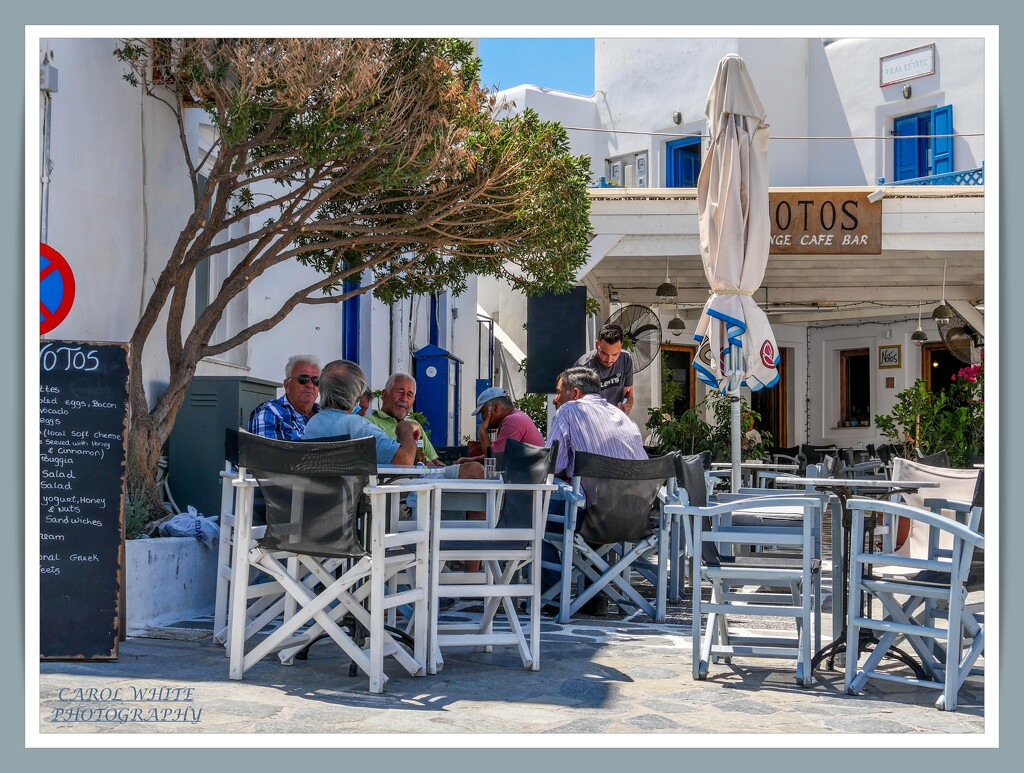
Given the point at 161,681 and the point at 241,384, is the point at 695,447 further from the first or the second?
the point at 161,681

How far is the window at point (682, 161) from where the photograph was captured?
1877cm

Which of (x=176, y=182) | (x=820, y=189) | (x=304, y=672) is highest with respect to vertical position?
(x=820, y=189)

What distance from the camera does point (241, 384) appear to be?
6.82 m

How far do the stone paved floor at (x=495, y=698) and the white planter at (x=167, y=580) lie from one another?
16.9 inches

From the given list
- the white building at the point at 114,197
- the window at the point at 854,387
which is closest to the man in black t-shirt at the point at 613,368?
the white building at the point at 114,197

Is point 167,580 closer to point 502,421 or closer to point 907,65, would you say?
point 502,421

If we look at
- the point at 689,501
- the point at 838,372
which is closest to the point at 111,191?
the point at 689,501

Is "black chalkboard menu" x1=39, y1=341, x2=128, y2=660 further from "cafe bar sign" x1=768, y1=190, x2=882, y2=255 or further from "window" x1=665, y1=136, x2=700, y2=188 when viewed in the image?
"window" x1=665, y1=136, x2=700, y2=188

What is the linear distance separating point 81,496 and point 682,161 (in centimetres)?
1544

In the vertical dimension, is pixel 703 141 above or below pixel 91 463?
above

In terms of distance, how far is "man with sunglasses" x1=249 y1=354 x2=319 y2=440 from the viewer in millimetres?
5996

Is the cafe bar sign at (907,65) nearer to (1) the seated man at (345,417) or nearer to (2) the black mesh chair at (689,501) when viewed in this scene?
(2) the black mesh chair at (689,501)

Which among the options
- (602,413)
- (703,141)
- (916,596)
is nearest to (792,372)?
(703,141)

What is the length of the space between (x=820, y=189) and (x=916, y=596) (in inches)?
295
